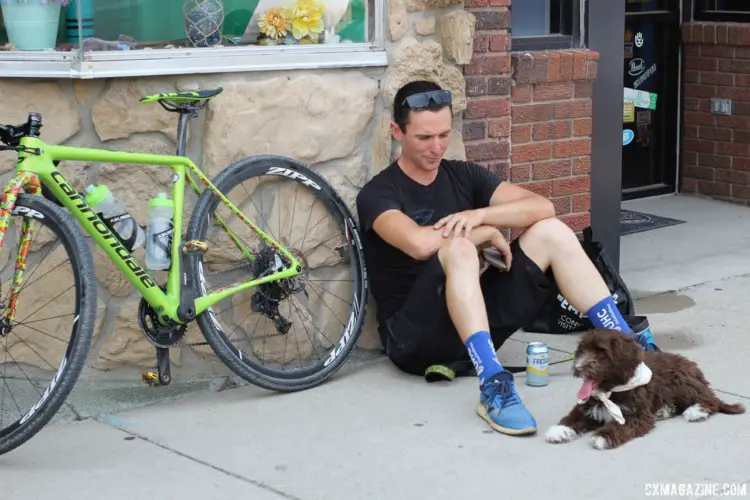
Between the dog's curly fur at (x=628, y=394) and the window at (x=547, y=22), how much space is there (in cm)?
213

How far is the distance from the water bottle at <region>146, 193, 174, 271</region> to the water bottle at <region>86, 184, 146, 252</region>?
0.05 m

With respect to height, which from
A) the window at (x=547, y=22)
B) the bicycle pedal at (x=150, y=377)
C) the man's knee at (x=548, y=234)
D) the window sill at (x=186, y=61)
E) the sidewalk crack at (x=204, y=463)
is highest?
the window at (x=547, y=22)

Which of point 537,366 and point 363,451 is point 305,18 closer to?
point 537,366

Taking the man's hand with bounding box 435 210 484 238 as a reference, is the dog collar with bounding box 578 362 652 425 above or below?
below

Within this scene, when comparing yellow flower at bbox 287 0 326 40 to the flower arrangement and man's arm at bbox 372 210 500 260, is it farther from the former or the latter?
man's arm at bbox 372 210 500 260

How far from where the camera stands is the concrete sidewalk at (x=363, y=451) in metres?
3.85

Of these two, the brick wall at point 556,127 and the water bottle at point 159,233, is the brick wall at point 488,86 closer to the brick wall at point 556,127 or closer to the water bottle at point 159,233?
the brick wall at point 556,127

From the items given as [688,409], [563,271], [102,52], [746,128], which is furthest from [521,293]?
[746,128]

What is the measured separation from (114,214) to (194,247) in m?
0.32

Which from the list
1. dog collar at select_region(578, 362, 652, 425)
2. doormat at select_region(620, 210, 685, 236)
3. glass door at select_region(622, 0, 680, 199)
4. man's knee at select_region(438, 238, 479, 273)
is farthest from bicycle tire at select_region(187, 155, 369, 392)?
glass door at select_region(622, 0, 680, 199)

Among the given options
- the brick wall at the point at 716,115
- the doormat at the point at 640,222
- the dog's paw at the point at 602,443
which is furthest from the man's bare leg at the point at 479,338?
the brick wall at the point at 716,115

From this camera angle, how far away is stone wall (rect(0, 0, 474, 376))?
4.62 metres

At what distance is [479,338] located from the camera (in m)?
4.43

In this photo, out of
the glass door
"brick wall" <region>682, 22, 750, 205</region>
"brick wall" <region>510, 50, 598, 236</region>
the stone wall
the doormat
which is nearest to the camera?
the stone wall
